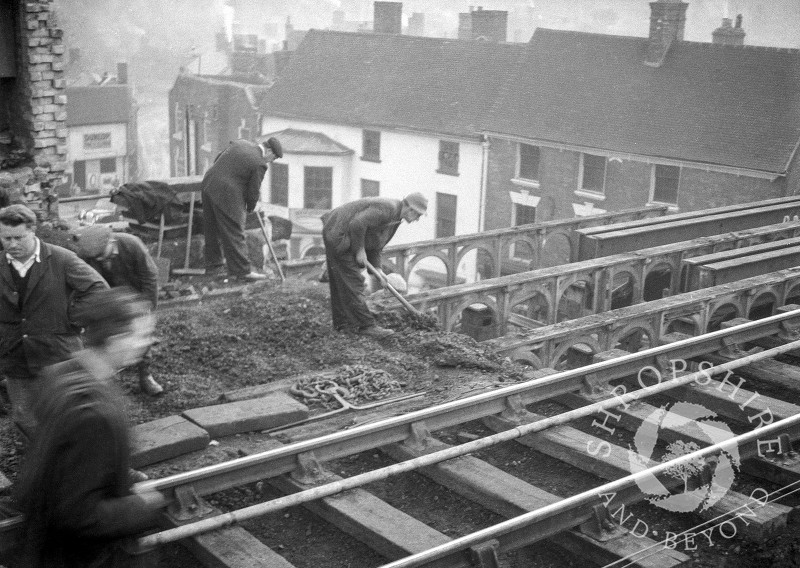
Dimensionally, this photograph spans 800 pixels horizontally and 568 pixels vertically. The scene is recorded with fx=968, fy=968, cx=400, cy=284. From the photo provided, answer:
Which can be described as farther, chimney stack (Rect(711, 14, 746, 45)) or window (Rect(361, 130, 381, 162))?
window (Rect(361, 130, 381, 162))

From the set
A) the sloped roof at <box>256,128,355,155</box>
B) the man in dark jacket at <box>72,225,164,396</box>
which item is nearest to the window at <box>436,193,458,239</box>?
the sloped roof at <box>256,128,355,155</box>

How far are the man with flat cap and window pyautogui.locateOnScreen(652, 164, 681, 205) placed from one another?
22.7 m

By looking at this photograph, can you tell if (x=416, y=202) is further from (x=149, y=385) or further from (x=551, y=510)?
(x=551, y=510)

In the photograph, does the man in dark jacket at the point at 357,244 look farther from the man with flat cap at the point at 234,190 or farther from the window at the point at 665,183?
the window at the point at 665,183

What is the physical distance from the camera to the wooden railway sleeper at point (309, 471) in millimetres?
7273

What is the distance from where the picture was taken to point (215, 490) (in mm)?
6949

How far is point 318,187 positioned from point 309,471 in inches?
1396

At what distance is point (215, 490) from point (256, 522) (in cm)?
38

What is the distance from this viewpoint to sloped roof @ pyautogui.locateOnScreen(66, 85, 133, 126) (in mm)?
51344

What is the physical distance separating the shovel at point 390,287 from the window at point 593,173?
2438cm

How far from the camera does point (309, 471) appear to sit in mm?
7340

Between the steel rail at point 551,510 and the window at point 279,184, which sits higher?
the steel rail at point 551,510

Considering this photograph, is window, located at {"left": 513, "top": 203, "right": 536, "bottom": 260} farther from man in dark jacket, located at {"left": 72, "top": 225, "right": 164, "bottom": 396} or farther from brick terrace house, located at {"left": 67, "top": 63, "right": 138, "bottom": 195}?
man in dark jacket, located at {"left": 72, "top": 225, "right": 164, "bottom": 396}

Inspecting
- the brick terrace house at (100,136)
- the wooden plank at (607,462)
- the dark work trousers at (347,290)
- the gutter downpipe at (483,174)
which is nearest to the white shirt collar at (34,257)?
the dark work trousers at (347,290)
